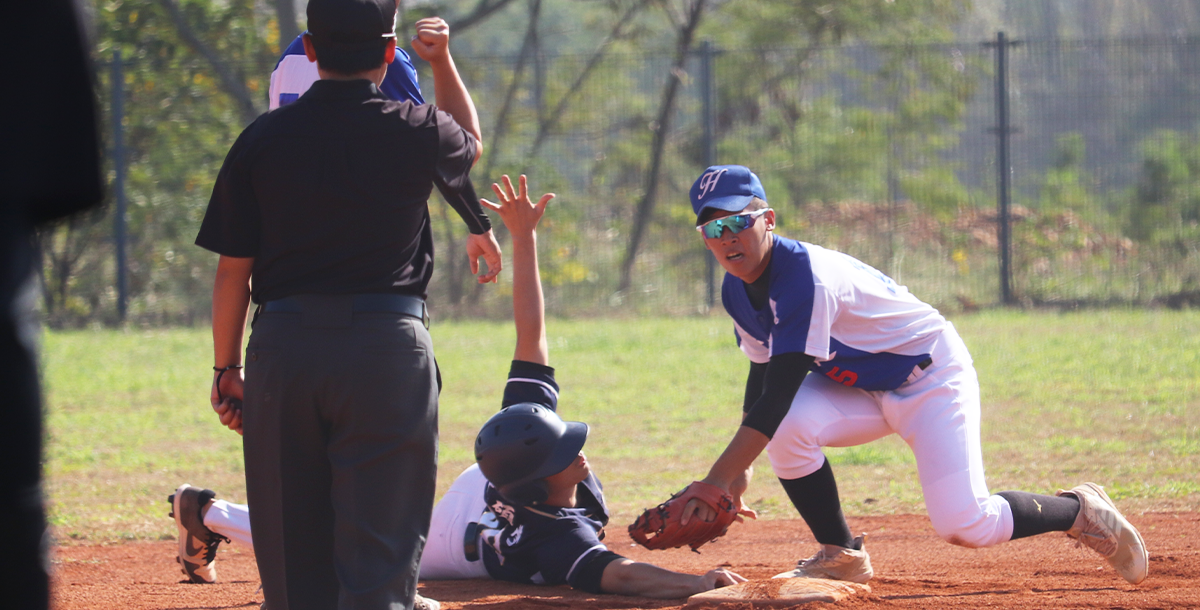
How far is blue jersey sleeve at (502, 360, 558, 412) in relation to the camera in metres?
4.41

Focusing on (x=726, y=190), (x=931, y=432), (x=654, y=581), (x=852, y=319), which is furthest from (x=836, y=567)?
(x=726, y=190)

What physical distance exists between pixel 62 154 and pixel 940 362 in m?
3.12

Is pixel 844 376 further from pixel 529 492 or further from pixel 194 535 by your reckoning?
pixel 194 535

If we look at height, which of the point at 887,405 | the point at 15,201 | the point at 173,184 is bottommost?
the point at 887,405

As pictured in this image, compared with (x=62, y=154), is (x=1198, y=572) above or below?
below

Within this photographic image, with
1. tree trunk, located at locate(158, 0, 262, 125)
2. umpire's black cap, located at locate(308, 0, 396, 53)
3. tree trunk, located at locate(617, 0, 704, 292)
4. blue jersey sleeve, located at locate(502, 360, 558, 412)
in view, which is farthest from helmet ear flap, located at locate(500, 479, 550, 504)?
tree trunk, located at locate(158, 0, 262, 125)

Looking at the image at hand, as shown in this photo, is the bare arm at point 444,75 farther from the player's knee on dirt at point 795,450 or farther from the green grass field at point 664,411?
the green grass field at point 664,411

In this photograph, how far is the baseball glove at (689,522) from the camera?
3.60 meters

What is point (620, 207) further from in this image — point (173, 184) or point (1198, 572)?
point (1198, 572)

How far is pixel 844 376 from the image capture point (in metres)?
4.31

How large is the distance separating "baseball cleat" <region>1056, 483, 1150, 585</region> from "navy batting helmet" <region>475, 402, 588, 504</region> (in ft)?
6.24

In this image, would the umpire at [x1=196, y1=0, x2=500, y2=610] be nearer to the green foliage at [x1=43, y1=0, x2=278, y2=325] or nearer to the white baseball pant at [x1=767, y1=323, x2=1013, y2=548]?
the white baseball pant at [x1=767, y1=323, x2=1013, y2=548]

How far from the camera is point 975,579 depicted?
14.7ft

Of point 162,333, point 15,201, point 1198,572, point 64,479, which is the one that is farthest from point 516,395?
point 162,333
